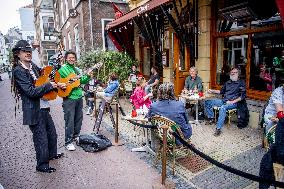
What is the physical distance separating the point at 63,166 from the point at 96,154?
69 cm

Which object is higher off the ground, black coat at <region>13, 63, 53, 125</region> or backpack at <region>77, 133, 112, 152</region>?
black coat at <region>13, 63, 53, 125</region>

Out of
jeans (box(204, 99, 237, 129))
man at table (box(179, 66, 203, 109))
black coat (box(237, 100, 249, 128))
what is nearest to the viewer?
jeans (box(204, 99, 237, 129))

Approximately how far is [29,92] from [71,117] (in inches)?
55.5

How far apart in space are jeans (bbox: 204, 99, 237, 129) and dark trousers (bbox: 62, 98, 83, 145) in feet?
10.5

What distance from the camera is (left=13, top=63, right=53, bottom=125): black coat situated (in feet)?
12.5

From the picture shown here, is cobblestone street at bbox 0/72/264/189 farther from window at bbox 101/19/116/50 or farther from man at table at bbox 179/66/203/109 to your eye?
window at bbox 101/19/116/50

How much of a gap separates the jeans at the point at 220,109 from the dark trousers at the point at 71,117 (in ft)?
10.5

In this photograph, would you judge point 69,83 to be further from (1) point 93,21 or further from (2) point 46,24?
(2) point 46,24

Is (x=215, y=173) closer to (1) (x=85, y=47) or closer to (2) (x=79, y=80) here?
(2) (x=79, y=80)

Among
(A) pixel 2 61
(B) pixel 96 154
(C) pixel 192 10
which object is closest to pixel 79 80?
(B) pixel 96 154

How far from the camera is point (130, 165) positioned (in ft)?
14.1

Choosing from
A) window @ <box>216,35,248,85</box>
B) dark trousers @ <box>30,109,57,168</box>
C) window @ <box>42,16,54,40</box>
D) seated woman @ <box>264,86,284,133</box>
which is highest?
window @ <box>42,16,54,40</box>

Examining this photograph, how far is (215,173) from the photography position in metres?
3.85

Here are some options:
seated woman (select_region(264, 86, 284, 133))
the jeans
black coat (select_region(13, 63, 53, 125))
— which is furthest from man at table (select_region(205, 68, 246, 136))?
black coat (select_region(13, 63, 53, 125))
